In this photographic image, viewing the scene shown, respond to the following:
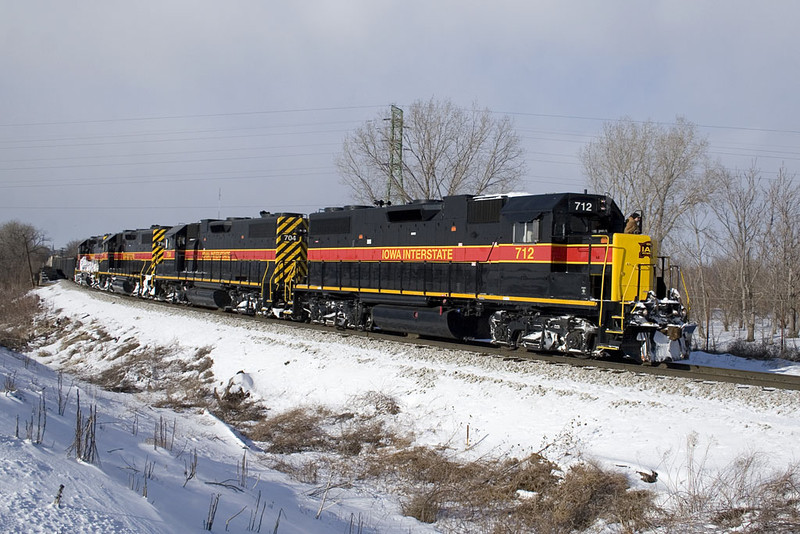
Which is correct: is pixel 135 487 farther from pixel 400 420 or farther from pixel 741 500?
pixel 400 420

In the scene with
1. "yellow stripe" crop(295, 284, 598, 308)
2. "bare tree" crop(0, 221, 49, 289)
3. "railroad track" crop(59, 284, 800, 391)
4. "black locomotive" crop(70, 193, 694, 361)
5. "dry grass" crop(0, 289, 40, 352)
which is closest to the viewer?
"railroad track" crop(59, 284, 800, 391)

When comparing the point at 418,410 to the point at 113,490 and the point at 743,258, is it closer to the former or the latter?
the point at 113,490

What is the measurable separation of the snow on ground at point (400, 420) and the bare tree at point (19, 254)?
47660mm

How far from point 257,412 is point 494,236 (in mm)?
6532

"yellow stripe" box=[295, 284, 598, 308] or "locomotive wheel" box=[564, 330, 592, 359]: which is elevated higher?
"yellow stripe" box=[295, 284, 598, 308]

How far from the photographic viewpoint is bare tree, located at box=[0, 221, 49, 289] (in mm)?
58091

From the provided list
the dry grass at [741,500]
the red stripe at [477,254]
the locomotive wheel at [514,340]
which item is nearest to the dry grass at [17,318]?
the red stripe at [477,254]

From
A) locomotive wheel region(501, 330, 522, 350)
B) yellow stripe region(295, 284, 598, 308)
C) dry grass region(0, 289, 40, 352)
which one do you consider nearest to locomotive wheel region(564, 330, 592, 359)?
yellow stripe region(295, 284, 598, 308)

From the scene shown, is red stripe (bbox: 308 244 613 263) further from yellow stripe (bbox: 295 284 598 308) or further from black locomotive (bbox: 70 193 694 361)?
yellow stripe (bbox: 295 284 598 308)

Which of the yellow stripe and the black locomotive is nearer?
the black locomotive

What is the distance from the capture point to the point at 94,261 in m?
43.5

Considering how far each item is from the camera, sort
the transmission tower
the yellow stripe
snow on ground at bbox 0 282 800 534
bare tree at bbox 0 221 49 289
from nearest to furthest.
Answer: snow on ground at bbox 0 282 800 534
the yellow stripe
the transmission tower
bare tree at bbox 0 221 49 289

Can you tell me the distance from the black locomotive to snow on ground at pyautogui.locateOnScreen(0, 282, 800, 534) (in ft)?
3.58

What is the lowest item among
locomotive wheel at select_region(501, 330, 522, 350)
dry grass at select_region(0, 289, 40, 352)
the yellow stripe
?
dry grass at select_region(0, 289, 40, 352)
